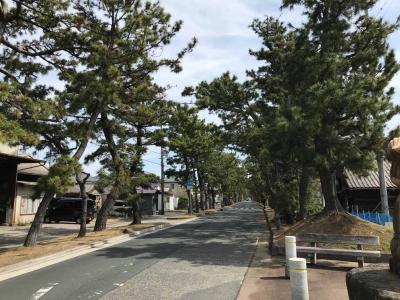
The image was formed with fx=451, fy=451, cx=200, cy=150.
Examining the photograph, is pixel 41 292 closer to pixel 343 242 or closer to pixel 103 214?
pixel 343 242

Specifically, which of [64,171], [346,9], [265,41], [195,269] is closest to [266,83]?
[265,41]

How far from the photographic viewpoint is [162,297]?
912 cm

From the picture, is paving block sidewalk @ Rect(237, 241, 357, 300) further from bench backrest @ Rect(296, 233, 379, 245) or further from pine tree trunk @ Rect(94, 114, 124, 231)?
pine tree trunk @ Rect(94, 114, 124, 231)

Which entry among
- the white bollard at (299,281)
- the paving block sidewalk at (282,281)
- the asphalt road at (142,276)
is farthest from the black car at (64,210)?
the white bollard at (299,281)

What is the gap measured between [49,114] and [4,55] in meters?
4.11

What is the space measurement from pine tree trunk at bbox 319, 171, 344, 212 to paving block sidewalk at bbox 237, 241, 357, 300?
4.00 m

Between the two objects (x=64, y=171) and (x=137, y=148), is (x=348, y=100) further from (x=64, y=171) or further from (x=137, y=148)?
(x=137, y=148)

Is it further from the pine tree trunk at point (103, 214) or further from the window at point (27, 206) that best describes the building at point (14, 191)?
the pine tree trunk at point (103, 214)

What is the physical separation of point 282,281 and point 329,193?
7.48m

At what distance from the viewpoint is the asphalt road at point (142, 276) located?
9453mm

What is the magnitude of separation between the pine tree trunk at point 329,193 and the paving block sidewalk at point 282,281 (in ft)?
13.1

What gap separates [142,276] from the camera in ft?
37.5

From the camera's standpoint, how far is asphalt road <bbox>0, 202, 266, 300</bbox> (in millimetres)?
9453

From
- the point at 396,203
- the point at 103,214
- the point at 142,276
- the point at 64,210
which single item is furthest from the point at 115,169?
the point at 396,203
